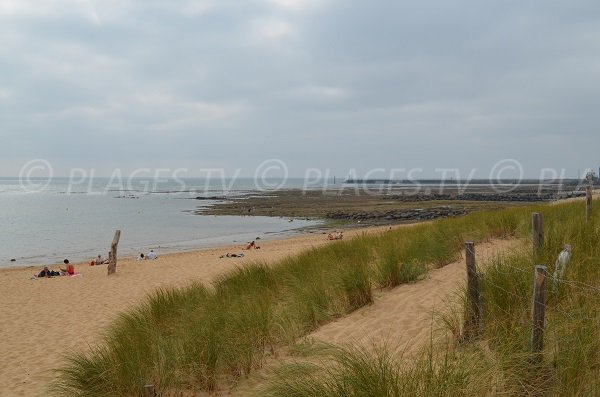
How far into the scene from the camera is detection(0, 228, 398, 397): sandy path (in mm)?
7305

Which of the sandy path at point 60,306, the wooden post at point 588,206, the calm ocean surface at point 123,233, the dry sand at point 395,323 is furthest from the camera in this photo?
the calm ocean surface at point 123,233

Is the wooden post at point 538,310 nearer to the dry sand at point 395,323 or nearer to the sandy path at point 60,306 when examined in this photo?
the dry sand at point 395,323

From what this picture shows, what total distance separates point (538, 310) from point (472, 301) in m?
1.27

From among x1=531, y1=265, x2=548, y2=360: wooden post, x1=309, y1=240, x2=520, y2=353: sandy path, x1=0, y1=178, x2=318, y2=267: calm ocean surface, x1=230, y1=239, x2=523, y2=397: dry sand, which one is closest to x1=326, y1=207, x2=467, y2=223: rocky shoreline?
x1=0, y1=178, x2=318, y2=267: calm ocean surface

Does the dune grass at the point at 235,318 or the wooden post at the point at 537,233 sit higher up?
→ the wooden post at the point at 537,233

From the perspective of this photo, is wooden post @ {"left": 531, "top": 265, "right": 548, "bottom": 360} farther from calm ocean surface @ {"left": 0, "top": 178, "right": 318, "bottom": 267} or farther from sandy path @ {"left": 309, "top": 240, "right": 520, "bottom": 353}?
calm ocean surface @ {"left": 0, "top": 178, "right": 318, "bottom": 267}

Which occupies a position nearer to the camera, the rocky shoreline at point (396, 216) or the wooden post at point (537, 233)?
the wooden post at point (537, 233)

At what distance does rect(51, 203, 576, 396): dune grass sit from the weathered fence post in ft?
2.26

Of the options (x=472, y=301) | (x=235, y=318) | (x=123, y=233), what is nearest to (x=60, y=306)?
(x=235, y=318)

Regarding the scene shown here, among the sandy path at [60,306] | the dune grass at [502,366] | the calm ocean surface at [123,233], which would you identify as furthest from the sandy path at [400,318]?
the calm ocean surface at [123,233]

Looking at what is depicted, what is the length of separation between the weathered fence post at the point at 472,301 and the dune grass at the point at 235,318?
0.69 meters

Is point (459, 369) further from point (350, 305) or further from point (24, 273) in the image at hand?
point (24, 273)

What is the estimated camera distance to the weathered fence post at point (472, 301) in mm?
4707

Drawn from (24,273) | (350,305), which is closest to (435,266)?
(350,305)
